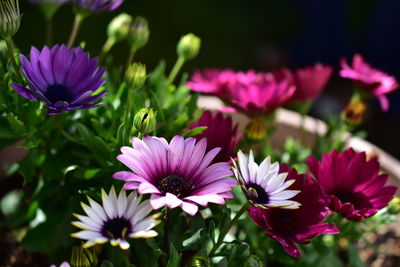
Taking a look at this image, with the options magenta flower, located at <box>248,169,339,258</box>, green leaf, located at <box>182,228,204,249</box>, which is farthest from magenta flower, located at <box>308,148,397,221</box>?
green leaf, located at <box>182,228,204,249</box>

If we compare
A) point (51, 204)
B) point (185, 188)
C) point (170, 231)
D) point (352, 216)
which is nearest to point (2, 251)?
point (51, 204)

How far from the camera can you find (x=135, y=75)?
590 millimetres

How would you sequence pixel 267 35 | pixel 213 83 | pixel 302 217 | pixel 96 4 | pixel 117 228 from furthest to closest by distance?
pixel 267 35 < pixel 213 83 < pixel 96 4 < pixel 302 217 < pixel 117 228

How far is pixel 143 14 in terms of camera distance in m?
2.00

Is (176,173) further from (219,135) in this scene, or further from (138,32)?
(138,32)

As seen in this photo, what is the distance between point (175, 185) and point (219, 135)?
129 millimetres

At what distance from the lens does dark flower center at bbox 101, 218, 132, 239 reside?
45 cm

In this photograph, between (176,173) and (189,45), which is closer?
(176,173)

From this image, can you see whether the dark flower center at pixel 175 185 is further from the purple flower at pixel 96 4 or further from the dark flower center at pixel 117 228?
the purple flower at pixel 96 4

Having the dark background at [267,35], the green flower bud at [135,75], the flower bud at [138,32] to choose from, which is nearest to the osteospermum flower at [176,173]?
the green flower bud at [135,75]

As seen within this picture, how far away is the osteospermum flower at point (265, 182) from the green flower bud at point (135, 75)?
148 mm

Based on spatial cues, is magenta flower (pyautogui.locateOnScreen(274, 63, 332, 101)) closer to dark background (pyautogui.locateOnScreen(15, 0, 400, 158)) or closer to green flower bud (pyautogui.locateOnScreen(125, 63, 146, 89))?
green flower bud (pyautogui.locateOnScreen(125, 63, 146, 89))

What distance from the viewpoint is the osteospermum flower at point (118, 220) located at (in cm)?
45

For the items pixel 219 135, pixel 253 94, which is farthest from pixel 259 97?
pixel 219 135
